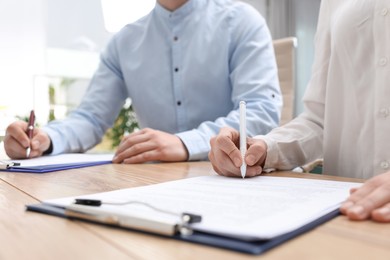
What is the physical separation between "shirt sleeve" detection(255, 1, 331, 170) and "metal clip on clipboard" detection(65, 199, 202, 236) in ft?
1.29

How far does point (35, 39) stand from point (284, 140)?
2701 mm

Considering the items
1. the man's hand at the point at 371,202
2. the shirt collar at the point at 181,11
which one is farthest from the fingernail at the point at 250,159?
the shirt collar at the point at 181,11

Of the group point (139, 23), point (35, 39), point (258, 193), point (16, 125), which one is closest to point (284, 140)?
point (258, 193)

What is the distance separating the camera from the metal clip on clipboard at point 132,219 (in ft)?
1.09

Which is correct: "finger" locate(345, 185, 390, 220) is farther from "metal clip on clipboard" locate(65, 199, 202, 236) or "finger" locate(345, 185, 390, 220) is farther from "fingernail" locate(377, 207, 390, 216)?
"metal clip on clipboard" locate(65, 199, 202, 236)

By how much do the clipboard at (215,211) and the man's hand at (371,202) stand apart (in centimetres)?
2

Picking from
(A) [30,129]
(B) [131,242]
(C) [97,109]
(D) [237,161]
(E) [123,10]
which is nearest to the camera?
(B) [131,242]

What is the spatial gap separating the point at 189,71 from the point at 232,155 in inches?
24.7

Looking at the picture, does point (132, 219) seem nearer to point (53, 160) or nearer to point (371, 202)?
point (371, 202)

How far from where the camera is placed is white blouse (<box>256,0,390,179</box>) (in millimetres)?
749

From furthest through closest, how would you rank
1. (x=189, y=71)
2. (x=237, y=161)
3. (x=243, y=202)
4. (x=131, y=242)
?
(x=189, y=71)
(x=237, y=161)
(x=243, y=202)
(x=131, y=242)

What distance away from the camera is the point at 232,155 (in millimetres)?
655

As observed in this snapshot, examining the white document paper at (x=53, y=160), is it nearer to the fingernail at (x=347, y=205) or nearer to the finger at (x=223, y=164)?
the finger at (x=223, y=164)

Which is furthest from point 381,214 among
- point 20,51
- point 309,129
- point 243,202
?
point 20,51
